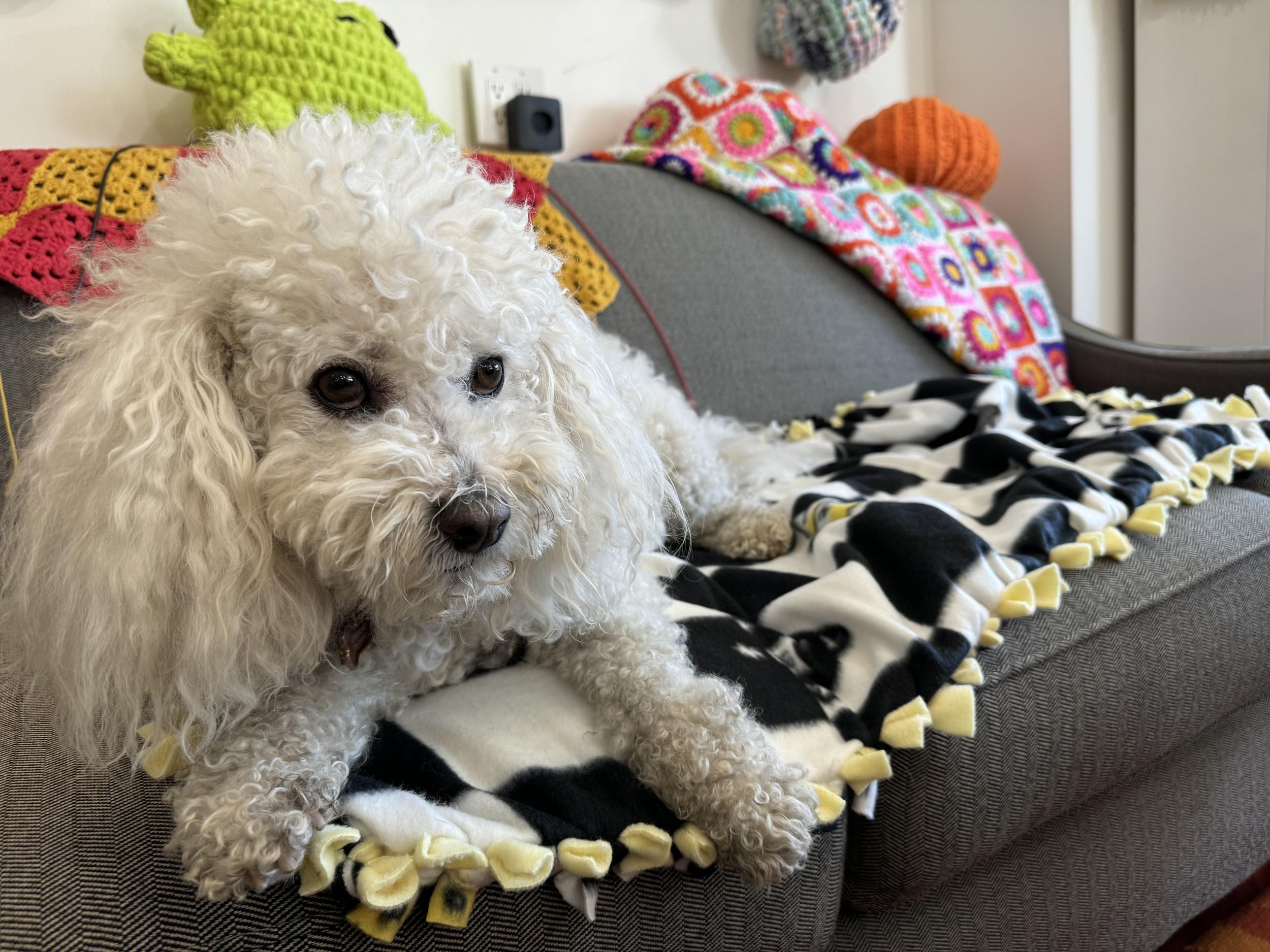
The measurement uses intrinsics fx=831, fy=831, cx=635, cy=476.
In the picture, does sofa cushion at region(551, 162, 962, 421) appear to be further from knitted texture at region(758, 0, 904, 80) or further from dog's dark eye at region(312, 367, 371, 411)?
dog's dark eye at region(312, 367, 371, 411)

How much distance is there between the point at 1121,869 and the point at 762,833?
612mm

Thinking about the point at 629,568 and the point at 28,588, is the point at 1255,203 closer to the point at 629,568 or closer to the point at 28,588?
the point at 629,568

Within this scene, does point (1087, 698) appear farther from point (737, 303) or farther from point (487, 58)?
point (487, 58)

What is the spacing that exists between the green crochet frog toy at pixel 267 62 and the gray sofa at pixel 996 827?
406 mm

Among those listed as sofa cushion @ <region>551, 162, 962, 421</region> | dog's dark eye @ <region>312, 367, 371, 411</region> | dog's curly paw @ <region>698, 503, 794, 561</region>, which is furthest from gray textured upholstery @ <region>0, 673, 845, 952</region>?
sofa cushion @ <region>551, 162, 962, 421</region>

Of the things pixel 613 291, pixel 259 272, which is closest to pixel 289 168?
pixel 259 272

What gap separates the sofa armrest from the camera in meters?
1.56

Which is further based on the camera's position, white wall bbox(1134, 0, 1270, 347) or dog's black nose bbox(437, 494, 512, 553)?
white wall bbox(1134, 0, 1270, 347)

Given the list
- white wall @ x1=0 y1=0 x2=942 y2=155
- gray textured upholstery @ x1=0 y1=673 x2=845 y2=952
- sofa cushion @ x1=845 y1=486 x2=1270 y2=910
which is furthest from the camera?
white wall @ x1=0 y1=0 x2=942 y2=155

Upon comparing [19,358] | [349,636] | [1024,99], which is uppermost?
[1024,99]

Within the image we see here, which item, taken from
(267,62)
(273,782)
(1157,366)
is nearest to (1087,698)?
(273,782)

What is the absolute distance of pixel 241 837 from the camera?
0.58m

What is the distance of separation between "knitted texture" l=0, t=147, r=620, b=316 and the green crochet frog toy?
0.11 meters

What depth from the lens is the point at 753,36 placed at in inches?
85.3
